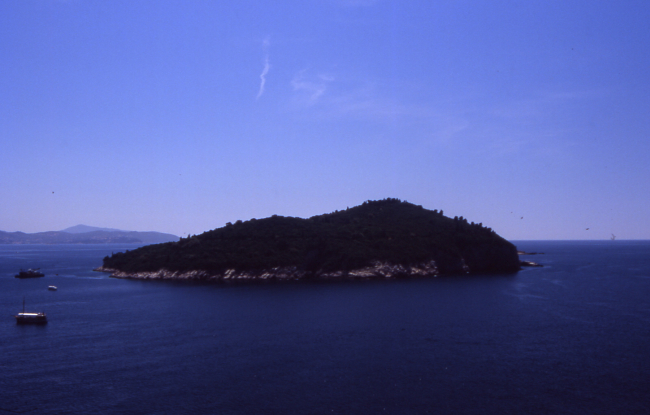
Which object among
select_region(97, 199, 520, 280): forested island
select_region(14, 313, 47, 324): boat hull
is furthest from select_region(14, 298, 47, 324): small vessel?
select_region(97, 199, 520, 280): forested island

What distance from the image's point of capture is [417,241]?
157 metres

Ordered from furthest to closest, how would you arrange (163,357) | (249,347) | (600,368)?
(249,347) < (163,357) < (600,368)

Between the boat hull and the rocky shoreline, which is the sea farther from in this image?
the rocky shoreline

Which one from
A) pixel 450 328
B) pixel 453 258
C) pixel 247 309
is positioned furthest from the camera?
pixel 453 258

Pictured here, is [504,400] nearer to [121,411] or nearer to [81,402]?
[121,411]

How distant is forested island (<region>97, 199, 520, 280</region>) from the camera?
469 ft

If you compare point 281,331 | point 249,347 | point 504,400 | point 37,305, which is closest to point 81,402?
point 249,347

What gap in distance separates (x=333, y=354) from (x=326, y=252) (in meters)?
94.3

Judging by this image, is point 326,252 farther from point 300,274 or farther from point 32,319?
point 32,319

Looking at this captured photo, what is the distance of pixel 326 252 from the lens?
149 m

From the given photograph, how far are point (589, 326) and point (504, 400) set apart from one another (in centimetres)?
3713

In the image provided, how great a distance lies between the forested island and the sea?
4021 cm

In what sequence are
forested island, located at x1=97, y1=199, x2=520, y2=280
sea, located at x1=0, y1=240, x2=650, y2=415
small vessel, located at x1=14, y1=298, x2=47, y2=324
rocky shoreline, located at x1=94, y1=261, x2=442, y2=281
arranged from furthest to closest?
forested island, located at x1=97, y1=199, x2=520, y2=280 < rocky shoreline, located at x1=94, y1=261, x2=442, y2=281 < small vessel, located at x1=14, y1=298, x2=47, y2=324 < sea, located at x1=0, y1=240, x2=650, y2=415

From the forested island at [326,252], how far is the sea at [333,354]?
4021cm
